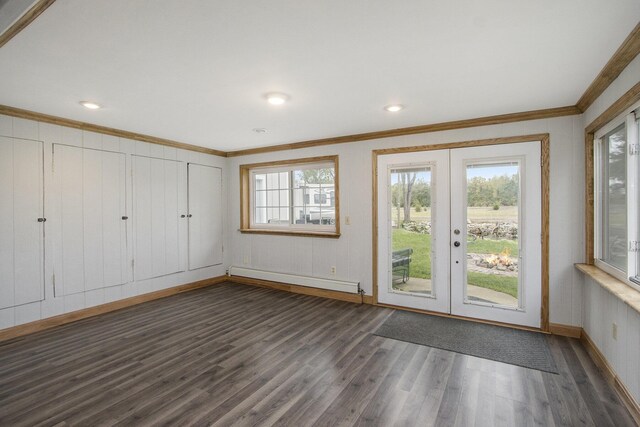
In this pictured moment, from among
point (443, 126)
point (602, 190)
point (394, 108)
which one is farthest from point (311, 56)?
point (602, 190)

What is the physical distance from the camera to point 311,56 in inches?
84.1

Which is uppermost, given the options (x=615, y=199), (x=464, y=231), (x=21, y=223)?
(x=615, y=199)

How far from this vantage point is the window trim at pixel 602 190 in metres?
2.25

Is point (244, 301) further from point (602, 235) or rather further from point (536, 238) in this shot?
point (602, 235)

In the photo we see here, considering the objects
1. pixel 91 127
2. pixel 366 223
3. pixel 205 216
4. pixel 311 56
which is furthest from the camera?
pixel 205 216

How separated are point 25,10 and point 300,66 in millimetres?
1510

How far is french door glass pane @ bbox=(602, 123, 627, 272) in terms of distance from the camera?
2.46 meters

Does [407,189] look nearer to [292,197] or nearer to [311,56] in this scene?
[292,197]

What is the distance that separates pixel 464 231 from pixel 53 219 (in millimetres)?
4782

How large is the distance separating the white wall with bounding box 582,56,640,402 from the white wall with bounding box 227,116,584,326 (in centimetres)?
22

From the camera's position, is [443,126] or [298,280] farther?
[298,280]

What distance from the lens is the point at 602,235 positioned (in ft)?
9.68

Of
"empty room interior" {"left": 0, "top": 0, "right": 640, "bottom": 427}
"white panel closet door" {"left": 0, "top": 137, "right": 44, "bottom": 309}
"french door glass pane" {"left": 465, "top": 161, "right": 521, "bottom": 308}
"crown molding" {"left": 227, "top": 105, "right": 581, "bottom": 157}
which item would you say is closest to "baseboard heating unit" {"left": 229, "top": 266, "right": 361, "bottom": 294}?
"empty room interior" {"left": 0, "top": 0, "right": 640, "bottom": 427}

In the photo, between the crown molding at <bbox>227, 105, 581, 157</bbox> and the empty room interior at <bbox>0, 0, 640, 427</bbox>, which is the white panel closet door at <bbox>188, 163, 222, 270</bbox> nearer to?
the empty room interior at <bbox>0, 0, 640, 427</bbox>
